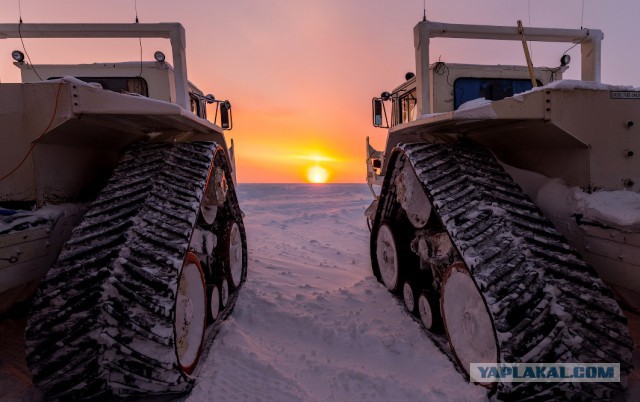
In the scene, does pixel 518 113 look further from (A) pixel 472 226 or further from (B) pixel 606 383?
(B) pixel 606 383

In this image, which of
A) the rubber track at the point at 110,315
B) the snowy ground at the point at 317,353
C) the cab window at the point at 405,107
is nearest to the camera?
the rubber track at the point at 110,315

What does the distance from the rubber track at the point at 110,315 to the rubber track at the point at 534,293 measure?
1450 mm

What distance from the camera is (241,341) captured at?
2.67 meters

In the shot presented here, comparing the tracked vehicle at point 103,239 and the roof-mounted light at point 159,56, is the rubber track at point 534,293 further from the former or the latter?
the roof-mounted light at point 159,56

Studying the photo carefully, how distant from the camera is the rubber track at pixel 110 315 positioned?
5.30 feet

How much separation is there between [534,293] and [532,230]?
389mm

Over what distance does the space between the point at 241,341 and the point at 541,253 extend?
1.96 meters

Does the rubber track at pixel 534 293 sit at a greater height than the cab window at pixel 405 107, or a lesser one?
lesser

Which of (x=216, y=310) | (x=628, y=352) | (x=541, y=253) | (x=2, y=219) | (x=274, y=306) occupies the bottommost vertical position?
(x=274, y=306)

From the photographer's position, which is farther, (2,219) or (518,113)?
(518,113)

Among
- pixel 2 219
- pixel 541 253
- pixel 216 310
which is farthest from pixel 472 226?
pixel 2 219

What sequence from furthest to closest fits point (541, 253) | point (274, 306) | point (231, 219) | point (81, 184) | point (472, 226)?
point (231, 219) < point (274, 306) < point (81, 184) < point (472, 226) < point (541, 253)

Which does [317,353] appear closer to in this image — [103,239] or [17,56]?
[103,239]

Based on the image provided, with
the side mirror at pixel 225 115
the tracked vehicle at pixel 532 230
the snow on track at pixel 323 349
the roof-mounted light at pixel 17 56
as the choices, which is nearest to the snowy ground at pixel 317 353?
the snow on track at pixel 323 349
